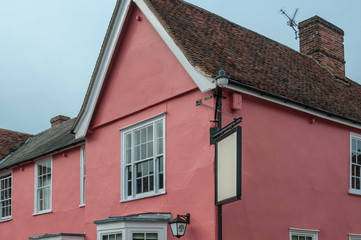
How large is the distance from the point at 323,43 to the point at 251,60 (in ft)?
19.0

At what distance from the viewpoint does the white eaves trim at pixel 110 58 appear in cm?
1122

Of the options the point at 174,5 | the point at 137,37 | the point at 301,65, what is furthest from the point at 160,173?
the point at 301,65

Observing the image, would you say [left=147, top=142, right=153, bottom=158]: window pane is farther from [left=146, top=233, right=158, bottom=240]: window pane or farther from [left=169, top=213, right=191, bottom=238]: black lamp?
[left=169, top=213, right=191, bottom=238]: black lamp

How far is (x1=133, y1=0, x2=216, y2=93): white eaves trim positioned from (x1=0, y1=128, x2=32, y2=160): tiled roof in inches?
495

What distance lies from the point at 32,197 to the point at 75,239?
4.41 meters

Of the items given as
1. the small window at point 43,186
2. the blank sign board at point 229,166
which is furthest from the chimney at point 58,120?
the blank sign board at point 229,166

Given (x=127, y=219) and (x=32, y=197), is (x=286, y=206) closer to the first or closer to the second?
(x=127, y=219)

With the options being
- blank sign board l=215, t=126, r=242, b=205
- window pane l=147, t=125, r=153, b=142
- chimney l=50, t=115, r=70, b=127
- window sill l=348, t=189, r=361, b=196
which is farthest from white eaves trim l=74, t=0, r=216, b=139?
chimney l=50, t=115, r=70, b=127

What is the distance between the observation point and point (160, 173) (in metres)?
12.4

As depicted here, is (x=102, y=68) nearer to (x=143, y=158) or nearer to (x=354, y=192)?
(x=143, y=158)

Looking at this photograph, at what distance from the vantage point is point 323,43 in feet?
60.2

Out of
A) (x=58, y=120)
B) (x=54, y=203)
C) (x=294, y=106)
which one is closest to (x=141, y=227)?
(x=294, y=106)

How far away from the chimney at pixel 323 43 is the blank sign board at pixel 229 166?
8.80 metres

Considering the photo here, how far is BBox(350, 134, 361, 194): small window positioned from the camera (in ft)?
45.9
